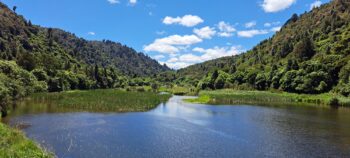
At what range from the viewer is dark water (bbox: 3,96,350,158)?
33375mm

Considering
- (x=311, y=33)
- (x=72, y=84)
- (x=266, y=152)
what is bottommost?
(x=266, y=152)

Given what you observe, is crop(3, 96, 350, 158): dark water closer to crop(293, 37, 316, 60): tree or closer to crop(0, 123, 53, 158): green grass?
crop(0, 123, 53, 158): green grass

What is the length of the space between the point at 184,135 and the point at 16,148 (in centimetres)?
2127

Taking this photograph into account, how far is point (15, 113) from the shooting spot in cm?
5750

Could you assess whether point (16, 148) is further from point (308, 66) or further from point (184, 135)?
point (308, 66)

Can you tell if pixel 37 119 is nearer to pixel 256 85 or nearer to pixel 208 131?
pixel 208 131

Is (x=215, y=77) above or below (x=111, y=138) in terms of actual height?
above

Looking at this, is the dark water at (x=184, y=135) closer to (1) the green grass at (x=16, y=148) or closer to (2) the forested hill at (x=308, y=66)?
(1) the green grass at (x=16, y=148)

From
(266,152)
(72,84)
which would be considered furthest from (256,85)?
(266,152)

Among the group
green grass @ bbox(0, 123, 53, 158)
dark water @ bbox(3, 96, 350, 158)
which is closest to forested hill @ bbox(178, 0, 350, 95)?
dark water @ bbox(3, 96, 350, 158)

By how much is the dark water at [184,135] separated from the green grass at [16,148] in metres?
3.68

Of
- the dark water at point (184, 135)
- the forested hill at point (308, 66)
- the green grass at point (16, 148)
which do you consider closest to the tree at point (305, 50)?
the forested hill at point (308, 66)

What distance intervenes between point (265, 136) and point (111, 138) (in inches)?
761

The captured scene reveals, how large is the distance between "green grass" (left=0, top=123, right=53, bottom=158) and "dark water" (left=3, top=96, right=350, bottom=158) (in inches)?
145
